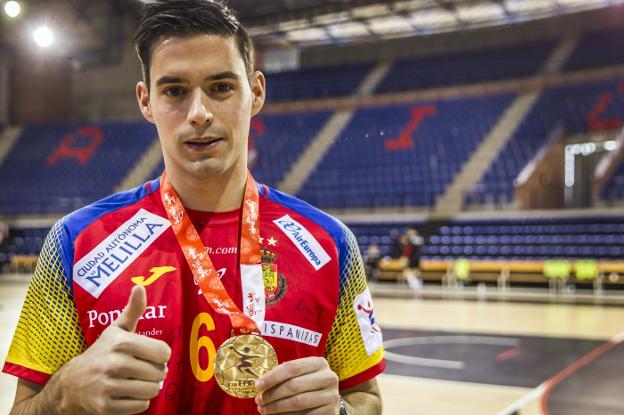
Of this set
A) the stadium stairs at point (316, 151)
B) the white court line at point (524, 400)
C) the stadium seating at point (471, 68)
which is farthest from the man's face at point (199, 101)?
the stadium seating at point (471, 68)

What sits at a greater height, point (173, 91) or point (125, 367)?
point (173, 91)

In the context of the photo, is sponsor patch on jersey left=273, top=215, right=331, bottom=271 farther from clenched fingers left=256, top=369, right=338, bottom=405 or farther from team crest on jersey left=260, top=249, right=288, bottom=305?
clenched fingers left=256, top=369, right=338, bottom=405

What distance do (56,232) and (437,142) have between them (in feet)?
47.4

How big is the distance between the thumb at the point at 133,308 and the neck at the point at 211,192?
→ 0.46m

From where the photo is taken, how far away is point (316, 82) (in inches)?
768

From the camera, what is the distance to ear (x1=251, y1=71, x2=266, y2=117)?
4.84ft

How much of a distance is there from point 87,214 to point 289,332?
555 millimetres

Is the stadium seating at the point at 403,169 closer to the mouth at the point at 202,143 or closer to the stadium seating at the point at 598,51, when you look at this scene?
the stadium seating at the point at 598,51

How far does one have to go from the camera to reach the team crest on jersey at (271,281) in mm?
1359

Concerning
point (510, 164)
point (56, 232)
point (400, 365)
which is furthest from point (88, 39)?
point (56, 232)

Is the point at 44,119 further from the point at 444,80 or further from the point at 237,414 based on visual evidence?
the point at 237,414

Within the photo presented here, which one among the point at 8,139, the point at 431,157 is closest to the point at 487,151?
the point at 431,157

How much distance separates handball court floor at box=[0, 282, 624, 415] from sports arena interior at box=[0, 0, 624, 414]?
4 cm

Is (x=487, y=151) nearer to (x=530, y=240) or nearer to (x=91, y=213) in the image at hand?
(x=530, y=240)
